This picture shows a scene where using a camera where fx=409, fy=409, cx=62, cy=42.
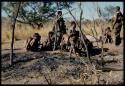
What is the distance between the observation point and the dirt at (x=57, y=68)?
7831mm

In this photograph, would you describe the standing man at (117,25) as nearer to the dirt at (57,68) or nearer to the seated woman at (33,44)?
the dirt at (57,68)

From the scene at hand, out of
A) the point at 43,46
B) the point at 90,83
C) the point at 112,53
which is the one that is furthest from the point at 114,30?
the point at 90,83

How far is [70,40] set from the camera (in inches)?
536

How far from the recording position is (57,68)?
35.5ft

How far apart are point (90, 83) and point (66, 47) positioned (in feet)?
21.7

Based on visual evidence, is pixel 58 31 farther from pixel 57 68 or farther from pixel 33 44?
pixel 57 68

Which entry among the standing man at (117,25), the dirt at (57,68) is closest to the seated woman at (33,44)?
the dirt at (57,68)

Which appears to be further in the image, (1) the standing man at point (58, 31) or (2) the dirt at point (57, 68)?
(1) the standing man at point (58, 31)

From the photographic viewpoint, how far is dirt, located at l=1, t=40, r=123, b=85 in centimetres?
783

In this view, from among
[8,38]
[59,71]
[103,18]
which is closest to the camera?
[103,18]

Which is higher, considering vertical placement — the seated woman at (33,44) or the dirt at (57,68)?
the seated woman at (33,44)

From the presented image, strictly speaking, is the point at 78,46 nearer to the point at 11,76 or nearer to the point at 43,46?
the point at 43,46

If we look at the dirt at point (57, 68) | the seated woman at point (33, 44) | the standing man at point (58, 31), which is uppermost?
the standing man at point (58, 31)

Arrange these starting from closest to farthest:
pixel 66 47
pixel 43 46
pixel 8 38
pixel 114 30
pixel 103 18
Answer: pixel 103 18 < pixel 66 47 < pixel 43 46 < pixel 114 30 < pixel 8 38
